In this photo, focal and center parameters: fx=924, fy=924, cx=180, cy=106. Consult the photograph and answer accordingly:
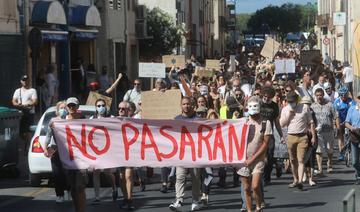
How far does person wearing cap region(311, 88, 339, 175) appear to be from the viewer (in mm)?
17484

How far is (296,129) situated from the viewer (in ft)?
50.9

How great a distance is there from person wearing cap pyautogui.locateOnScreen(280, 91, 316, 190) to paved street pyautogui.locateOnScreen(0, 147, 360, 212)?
42 centimetres

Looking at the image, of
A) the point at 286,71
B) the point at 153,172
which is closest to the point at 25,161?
the point at 153,172

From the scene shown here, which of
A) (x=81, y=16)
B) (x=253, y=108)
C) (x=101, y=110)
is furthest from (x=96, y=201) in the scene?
(x=81, y=16)

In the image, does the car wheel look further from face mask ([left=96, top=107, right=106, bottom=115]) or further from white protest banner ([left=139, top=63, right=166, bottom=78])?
white protest banner ([left=139, top=63, right=166, bottom=78])

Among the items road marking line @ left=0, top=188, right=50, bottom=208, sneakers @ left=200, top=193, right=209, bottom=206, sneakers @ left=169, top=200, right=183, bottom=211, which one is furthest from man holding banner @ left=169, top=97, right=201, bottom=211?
road marking line @ left=0, top=188, right=50, bottom=208

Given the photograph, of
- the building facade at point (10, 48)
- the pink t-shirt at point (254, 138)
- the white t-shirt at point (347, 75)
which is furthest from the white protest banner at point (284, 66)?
the pink t-shirt at point (254, 138)

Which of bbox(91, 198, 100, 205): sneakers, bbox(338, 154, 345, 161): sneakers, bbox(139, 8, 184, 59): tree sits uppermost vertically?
bbox(139, 8, 184, 59): tree

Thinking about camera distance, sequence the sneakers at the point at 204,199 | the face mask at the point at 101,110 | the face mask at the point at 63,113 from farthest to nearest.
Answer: the face mask at the point at 101,110
the sneakers at the point at 204,199
the face mask at the point at 63,113

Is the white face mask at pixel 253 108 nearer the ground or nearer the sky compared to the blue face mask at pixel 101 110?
nearer the sky

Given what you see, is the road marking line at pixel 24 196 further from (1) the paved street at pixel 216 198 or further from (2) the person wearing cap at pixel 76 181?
(2) the person wearing cap at pixel 76 181

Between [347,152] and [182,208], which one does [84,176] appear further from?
[347,152]

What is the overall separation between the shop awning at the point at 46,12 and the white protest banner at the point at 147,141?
1551 cm

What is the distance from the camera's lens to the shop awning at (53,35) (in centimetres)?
2843
